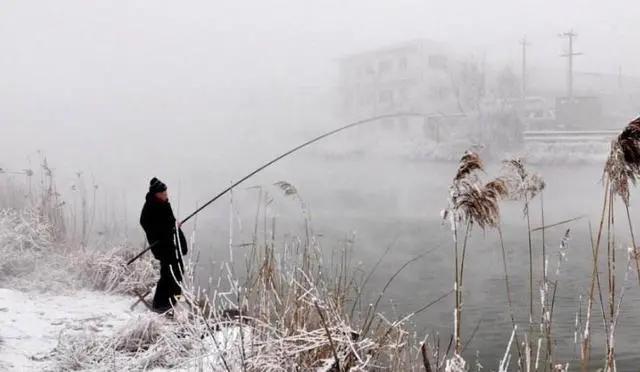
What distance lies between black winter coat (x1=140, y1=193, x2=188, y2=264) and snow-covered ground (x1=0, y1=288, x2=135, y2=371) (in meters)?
0.64

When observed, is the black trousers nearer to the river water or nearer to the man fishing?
the man fishing

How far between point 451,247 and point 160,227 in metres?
9.97

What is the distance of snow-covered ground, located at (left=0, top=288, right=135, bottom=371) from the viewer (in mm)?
4371

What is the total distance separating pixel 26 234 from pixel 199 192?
1742 cm

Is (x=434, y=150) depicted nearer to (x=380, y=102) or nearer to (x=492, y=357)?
(x=380, y=102)

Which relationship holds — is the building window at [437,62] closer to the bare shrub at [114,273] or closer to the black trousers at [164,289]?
the bare shrub at [114,273]

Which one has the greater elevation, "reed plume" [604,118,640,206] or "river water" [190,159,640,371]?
"reed plume" [604,118,640,206]

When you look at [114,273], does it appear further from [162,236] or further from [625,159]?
[625,159]

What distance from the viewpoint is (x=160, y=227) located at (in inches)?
232

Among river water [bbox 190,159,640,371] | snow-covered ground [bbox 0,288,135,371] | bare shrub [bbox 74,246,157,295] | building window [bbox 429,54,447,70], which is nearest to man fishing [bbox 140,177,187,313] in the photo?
snow-covered ground [bbox 0,288,135,371]

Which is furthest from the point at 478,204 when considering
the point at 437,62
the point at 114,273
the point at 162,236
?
the point at 437,62

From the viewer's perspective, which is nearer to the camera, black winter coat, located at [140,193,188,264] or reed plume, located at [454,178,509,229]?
reed plume, located at [454,178,509,229]

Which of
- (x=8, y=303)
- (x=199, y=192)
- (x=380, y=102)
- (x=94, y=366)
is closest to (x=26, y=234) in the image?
(x=8, y=303)

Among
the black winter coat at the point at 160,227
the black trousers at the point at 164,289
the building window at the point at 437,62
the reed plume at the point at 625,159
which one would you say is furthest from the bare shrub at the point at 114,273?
the building window at the point at 437,62
